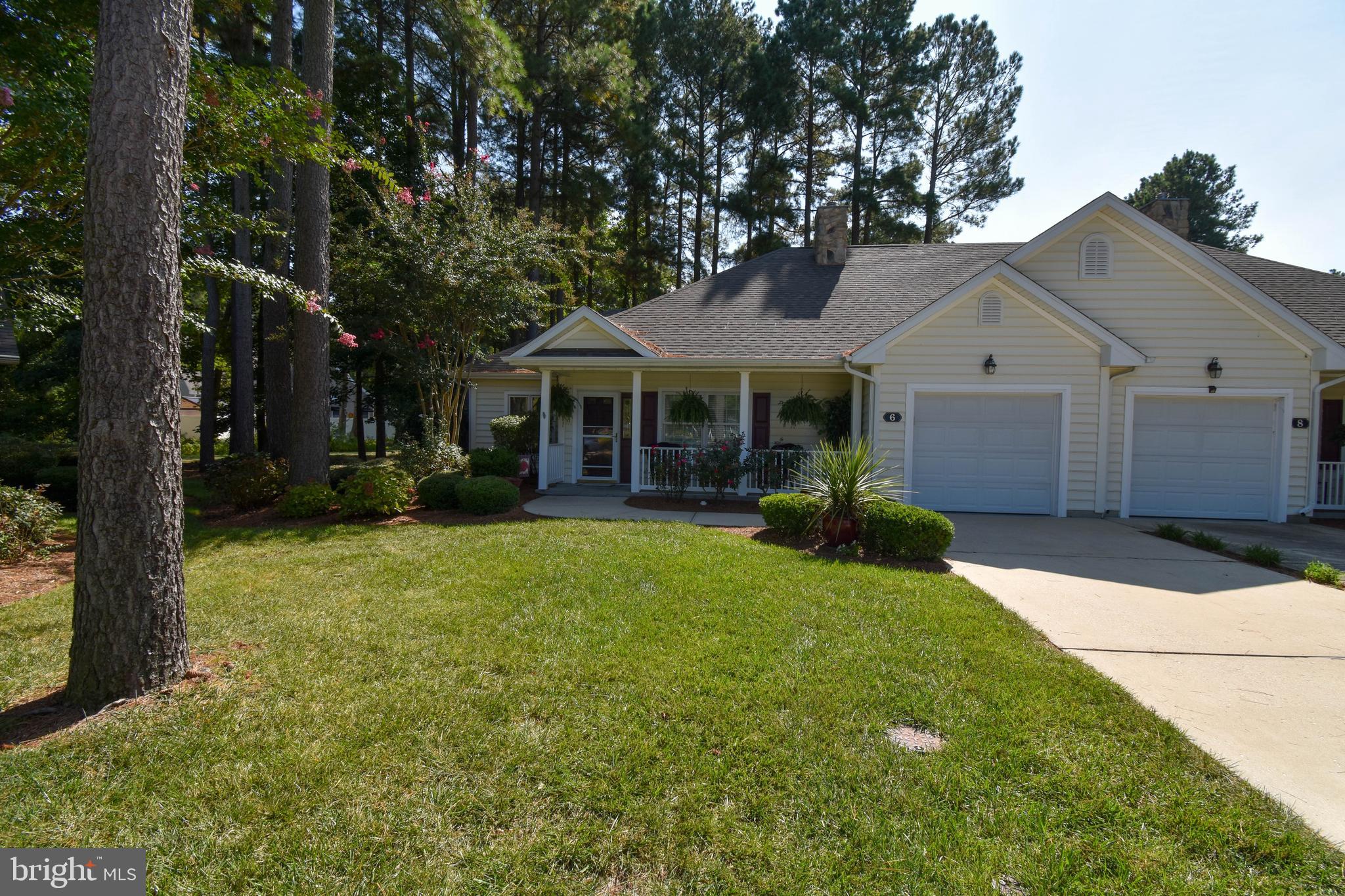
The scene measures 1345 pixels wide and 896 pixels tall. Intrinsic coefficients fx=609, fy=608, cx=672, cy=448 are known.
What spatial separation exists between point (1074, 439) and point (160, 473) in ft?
38.0

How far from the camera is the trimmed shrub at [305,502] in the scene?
916 cm

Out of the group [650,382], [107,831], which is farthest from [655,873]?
[650,382]

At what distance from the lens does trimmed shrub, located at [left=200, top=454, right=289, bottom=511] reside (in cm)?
963

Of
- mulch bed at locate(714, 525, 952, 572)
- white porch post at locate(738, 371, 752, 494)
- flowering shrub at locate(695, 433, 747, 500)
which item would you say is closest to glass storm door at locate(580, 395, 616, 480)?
white porch post at locate(738, 371, 752, 494)

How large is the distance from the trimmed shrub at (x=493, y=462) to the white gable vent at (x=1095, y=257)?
11.2m

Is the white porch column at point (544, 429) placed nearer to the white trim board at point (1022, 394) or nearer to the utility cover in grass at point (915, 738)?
the white trim board at point (1022, 394)

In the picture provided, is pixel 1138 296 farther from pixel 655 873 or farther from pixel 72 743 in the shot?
pixel 72 743

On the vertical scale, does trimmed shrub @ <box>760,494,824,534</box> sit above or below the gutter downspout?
below

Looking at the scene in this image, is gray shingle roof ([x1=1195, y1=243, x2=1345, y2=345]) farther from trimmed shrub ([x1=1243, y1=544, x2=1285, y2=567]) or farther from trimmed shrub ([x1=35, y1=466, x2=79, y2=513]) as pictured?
trimmed shrub ([x1=35, y1=466, x2=79, y2=513])

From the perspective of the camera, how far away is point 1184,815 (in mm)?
2564

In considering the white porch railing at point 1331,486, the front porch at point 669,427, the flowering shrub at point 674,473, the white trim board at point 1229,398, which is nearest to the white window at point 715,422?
the front porch at point 669,427

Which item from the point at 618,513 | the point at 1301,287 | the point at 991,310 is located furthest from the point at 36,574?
the point at 1301,287

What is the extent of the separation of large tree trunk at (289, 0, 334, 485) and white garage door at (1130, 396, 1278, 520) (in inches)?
529

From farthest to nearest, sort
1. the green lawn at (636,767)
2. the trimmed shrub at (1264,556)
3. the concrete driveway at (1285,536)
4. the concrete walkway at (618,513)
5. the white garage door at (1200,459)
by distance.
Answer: the white garage door at (1200,459) → the concrete walkway at (618,513) → the concrete driveway at (1285,536) → the trimmed shrub at (1264,556) → the green lawn at (636,767)
